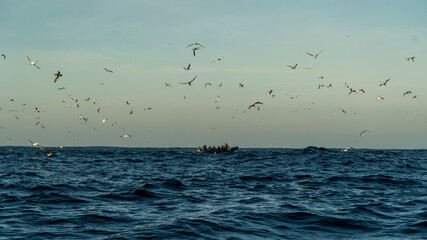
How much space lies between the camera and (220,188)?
2422 centimetres

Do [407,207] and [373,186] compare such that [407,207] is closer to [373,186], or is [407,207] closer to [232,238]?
[373,186]

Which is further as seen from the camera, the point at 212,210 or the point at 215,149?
the point at 215,149

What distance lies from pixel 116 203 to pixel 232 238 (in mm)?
7758

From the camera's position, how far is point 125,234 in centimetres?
1309

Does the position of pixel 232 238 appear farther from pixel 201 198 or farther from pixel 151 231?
pixel 201 198

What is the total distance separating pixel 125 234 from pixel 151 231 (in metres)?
0.84

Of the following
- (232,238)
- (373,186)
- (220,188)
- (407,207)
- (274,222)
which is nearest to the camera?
(232,238)

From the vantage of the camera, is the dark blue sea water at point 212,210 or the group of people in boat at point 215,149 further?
the group of people in boat at point 215,149

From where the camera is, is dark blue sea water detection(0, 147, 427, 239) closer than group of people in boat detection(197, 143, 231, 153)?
Yes

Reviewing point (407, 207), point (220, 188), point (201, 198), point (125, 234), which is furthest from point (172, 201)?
point (407, 207)

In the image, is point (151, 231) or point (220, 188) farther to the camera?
point (220, 188)

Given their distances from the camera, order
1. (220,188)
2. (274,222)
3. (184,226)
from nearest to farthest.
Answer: (184,226), (274,222), (220,188)

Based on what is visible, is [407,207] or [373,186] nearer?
[407,207]

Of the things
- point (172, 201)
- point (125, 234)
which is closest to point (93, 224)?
point (125, 234)
